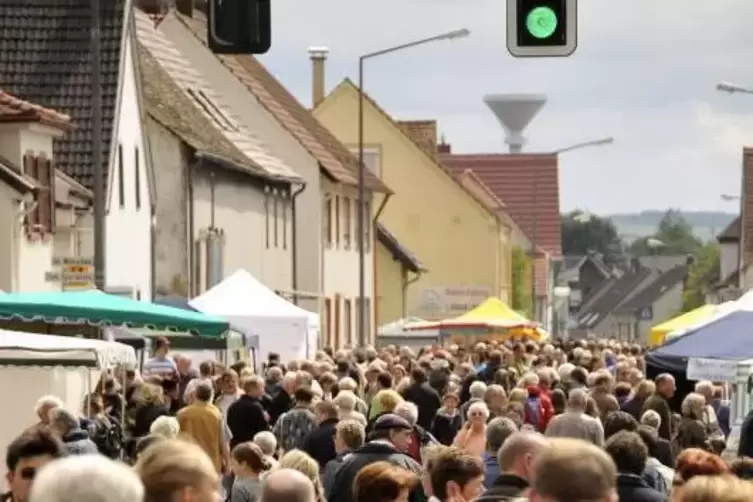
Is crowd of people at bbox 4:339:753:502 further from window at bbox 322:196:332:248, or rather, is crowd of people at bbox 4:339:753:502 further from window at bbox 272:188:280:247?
window at bbox 322:196:332:248

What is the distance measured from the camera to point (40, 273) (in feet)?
127

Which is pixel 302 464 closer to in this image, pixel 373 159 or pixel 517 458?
pixel 517 458

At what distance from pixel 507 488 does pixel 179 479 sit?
15.0ft

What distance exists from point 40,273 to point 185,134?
1396 cm

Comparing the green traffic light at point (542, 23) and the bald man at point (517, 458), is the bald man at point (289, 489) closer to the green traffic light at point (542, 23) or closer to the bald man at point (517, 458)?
the bald man at point (517, 458)

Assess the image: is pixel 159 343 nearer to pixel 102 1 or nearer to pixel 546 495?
pixel 102 1

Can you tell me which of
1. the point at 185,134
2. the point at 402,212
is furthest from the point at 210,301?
the point at 402,212

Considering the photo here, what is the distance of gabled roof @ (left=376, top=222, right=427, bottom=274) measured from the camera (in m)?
84.1

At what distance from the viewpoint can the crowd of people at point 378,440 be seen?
322 inches

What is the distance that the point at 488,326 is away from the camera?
58625 mm

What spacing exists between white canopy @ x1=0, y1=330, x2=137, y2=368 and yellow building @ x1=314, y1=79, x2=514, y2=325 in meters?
61.7

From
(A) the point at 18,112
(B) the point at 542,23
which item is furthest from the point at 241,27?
(A) the point at 18,112

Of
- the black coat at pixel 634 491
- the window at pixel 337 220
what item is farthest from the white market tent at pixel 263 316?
the window at pixel 337 220

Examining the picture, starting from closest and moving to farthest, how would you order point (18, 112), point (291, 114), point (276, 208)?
point (18, 112) → point (276, 208) → point (291, 114)
